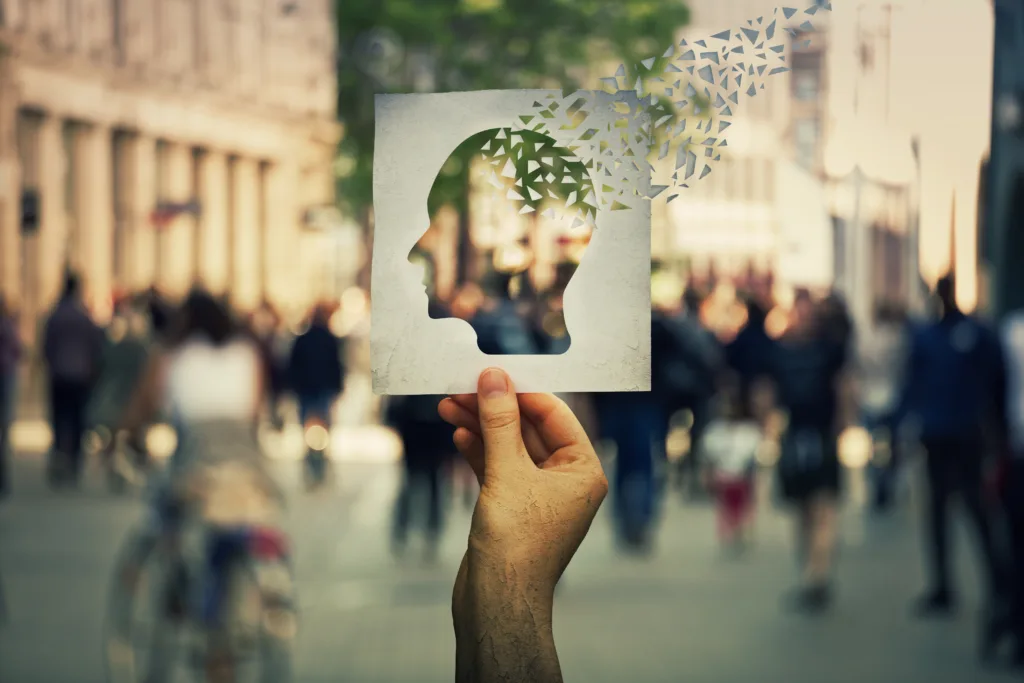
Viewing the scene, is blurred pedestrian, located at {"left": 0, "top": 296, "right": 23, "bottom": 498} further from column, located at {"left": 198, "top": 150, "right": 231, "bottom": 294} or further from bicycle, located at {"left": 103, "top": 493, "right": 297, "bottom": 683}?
column, located at {"left": 198, "top": 150, "right": 231, "bottom": 294}

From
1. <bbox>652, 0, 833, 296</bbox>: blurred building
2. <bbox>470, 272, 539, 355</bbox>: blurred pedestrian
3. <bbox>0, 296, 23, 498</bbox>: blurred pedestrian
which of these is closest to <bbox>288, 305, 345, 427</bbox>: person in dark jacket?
<bbox>0, 296, 23, 498</bbox>: blurred pedestrian

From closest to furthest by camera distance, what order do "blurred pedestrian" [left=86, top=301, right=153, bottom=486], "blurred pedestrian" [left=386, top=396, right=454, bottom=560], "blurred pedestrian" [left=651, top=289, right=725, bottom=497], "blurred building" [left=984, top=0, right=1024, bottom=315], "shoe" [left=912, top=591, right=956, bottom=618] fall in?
"shoe" [left=912, top=591, right=956, bottom=618] → "blurred pedestrian" [left=386, top=396, right=454, bottom=560] → "blurred pedestrian" [left=651, top=289, right=725, bottom=497] → "blurred pedestrian" [left=86, top=301, right=153, bottom=486] → "blurred building" [left=984, top=0, right=1024, bottom=315]

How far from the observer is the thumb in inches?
71.7

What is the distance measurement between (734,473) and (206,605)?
6.30m

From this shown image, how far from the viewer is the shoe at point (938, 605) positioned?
32.7 ft

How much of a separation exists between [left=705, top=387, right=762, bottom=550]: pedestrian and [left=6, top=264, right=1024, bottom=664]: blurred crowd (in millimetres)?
16

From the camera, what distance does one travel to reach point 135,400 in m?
7.78

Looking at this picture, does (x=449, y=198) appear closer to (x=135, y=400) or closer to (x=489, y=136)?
(x=135, y=400)

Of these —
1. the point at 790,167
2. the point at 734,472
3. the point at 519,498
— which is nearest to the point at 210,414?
the point at 790,167

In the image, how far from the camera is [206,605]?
7.25m

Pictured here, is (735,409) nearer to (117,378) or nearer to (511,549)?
(117,378)

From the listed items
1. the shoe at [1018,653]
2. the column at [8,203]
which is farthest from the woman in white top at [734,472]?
the column at [8,203]

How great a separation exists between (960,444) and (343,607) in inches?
136

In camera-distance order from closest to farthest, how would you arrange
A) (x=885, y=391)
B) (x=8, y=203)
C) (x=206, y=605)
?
(x=206, y=605), (x=885, y=391), (x=8, y=203)
